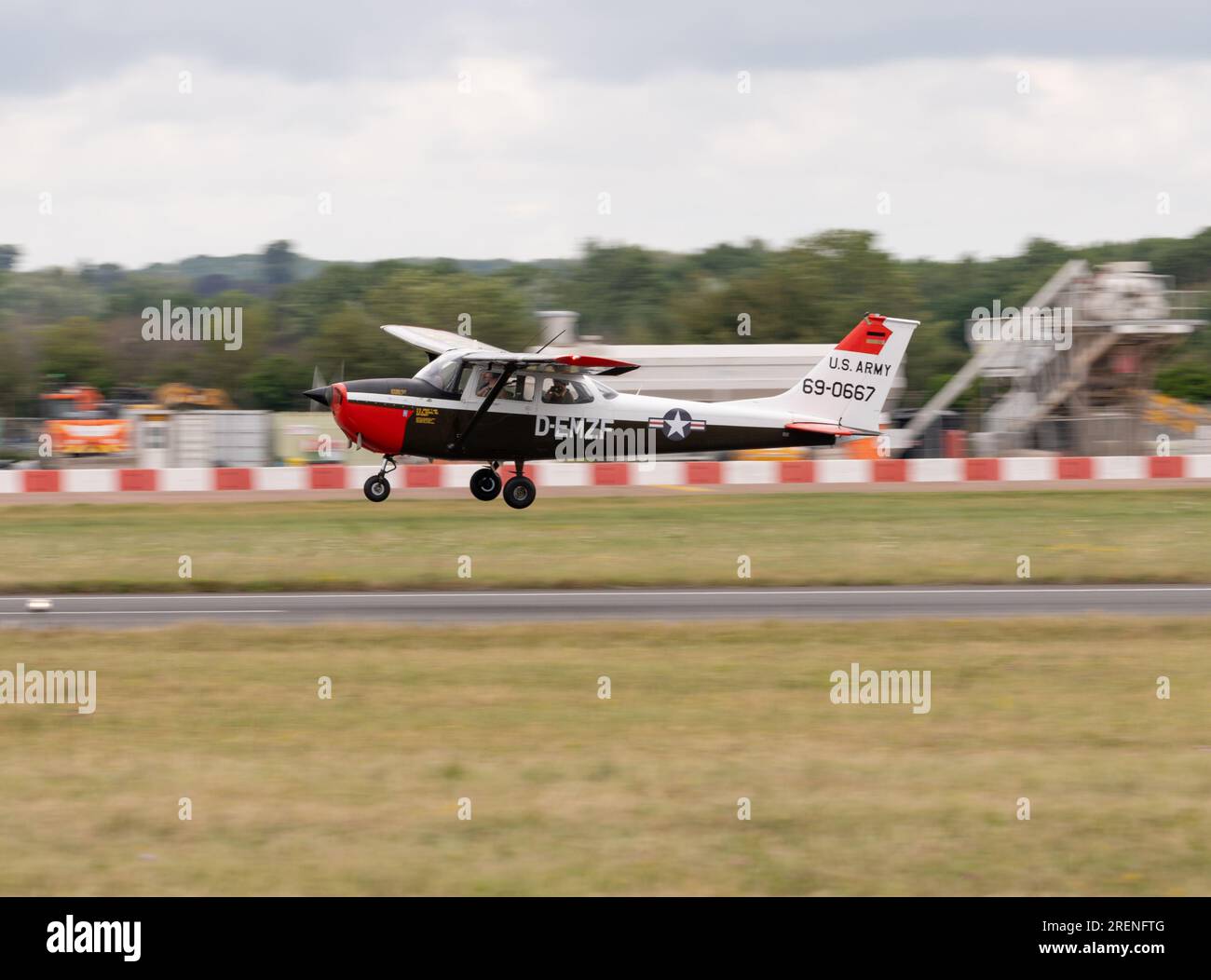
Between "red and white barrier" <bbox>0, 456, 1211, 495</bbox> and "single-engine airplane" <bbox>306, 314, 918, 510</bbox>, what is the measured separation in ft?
14.9

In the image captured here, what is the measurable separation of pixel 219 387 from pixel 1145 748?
Answer: 55.9 meters

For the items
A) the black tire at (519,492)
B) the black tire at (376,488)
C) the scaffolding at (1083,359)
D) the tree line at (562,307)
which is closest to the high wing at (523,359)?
the black tire at (519,492)

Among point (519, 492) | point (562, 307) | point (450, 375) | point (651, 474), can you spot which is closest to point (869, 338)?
point (651, 474)

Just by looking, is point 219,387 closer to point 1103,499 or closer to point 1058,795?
point 1103,499

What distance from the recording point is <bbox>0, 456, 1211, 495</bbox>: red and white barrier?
90.9ft

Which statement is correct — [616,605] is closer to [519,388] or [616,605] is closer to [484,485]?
[519,388]

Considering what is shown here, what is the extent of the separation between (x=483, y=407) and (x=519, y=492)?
224cm

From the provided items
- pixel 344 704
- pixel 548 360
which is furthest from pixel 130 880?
pixel 548 360

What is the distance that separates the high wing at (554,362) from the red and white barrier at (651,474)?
646 cm

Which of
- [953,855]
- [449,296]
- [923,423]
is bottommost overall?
[953,855]

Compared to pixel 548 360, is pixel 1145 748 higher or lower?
lower

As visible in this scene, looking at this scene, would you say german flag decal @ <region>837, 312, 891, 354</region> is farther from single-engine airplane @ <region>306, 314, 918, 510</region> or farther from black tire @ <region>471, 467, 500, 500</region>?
black tire @ <region>471, 467, 500, 500</region>

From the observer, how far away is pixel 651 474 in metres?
28.2

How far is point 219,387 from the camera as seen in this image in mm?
60844
